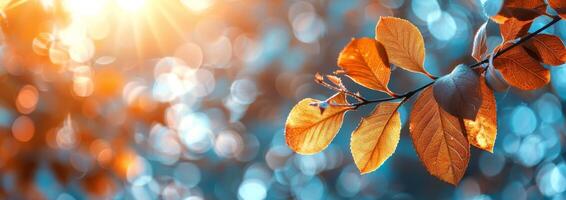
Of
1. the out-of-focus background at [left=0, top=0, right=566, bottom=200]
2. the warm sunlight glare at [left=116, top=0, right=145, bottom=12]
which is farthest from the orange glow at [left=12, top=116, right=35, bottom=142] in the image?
the out-of-focus background at [left=0, top=0, right=566, bottom=200]

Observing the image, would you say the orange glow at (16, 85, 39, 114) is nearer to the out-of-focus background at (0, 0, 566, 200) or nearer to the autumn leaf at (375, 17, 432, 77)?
the autumn leaf at (375, 17, 432, 77)

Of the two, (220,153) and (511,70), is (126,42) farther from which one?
(511,70)

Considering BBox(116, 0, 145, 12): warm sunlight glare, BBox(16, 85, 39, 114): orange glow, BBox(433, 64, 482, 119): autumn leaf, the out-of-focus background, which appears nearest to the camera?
BBox(433, 64, 482, 119): autumn leaf

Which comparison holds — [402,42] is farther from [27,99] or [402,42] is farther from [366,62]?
[27,99]

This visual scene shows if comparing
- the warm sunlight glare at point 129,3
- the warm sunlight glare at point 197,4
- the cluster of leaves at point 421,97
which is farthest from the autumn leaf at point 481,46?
the warm sunlight glare at point 197,4

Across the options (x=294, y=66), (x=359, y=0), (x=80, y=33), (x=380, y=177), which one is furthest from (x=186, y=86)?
(x=80, y=33)

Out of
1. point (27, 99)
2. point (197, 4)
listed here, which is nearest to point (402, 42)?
point (27, 99)

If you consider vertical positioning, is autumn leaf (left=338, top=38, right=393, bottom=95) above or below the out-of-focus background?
above
